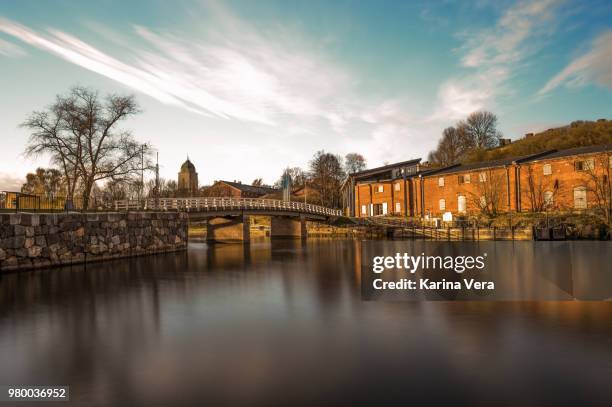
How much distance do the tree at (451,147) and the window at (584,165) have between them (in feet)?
154

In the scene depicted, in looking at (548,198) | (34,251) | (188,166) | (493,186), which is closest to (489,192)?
(493,186)

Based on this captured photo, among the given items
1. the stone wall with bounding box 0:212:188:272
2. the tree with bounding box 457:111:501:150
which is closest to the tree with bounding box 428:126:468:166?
the tree with bounding box 457:111:501:150

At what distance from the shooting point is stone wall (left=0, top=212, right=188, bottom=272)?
19.7m

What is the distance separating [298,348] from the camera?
8.19 metres

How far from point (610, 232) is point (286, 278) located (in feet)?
109

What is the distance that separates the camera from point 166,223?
3359 centimetres

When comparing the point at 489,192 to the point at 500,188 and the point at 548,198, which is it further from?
the point at 548,198

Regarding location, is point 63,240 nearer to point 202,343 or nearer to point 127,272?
point 127,272

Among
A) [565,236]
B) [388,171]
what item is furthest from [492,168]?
[388,171]

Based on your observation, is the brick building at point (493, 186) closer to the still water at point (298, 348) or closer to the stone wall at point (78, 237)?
the stone wall at point (78, 237)

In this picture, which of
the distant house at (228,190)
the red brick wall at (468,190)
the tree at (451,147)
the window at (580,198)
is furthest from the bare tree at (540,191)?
the distant house at (228,190)

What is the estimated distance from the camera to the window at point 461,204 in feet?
179

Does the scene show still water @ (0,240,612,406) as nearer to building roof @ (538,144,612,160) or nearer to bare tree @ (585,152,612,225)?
bare tree @ (585,152,612,225)

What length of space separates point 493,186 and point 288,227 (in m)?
29.0
